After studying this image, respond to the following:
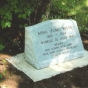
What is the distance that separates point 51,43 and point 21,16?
998mm

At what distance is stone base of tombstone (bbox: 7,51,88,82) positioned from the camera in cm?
461

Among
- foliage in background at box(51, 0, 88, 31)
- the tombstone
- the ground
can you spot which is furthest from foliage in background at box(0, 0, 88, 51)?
the ground

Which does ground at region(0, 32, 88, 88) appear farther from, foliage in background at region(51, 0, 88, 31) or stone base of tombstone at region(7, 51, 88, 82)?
foliage in background at region(51, 0, 88, 31)

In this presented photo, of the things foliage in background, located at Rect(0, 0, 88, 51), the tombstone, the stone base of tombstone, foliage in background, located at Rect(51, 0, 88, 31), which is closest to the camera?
the stone base of tombstone

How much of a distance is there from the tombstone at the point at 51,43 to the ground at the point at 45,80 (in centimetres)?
43

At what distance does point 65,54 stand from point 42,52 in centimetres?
63

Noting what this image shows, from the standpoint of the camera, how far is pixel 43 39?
4859mm

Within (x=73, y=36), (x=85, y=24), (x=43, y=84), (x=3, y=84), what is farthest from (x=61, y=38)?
(x=85, y=24)

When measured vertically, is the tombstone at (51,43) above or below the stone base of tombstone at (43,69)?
above

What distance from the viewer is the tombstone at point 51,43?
4.76m

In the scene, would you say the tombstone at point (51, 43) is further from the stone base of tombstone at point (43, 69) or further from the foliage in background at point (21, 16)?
the foliage in background at point (21, 16)

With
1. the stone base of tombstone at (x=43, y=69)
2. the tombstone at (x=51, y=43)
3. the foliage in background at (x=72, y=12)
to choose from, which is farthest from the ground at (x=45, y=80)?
the foliage in background at (x=72, y=12)

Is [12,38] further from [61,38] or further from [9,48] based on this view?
[61,38]

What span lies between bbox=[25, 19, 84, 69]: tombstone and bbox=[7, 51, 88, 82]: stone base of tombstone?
0.31 feet
